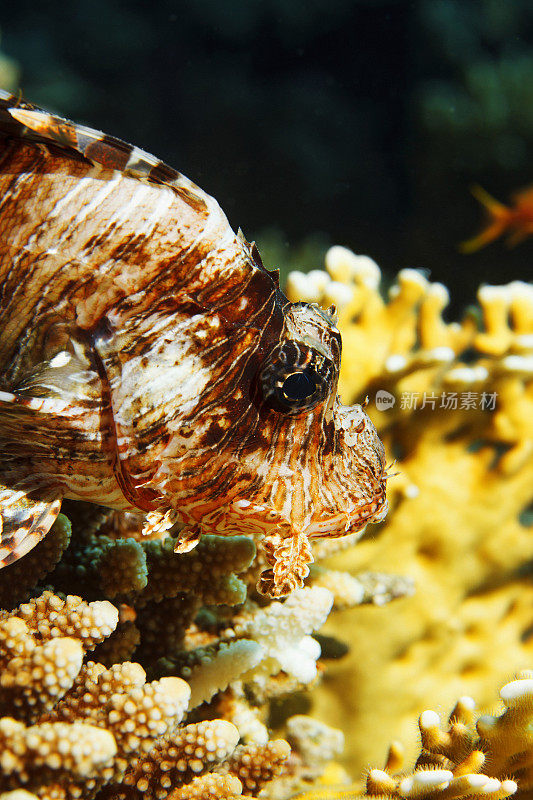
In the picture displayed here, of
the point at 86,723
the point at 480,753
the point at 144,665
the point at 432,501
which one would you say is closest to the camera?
the point at 86,723

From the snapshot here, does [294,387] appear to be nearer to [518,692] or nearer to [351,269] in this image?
[518,692]

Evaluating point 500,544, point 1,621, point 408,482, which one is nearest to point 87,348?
point 1,621

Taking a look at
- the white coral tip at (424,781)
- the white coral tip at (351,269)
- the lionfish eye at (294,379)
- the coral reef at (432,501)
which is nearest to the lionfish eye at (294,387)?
the lionfish eye at (294,379)

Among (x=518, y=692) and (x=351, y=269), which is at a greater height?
(x=351, y=269)

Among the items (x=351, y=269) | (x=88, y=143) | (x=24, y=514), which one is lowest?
(x=24, y=514)

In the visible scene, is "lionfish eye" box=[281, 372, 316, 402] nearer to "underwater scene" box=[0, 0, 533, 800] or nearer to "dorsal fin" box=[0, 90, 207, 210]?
"underwater scene" box=[0, 0, 533, 800]

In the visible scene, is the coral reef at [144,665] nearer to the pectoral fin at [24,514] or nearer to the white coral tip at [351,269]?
the pectoral fin at [24,514]

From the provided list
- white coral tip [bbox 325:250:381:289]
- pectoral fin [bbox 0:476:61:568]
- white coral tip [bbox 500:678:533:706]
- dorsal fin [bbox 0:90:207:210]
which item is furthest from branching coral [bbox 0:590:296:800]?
white coral tip [bbox 325:250:381:289]

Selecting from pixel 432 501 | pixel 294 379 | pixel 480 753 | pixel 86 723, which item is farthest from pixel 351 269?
pixel 86 723
